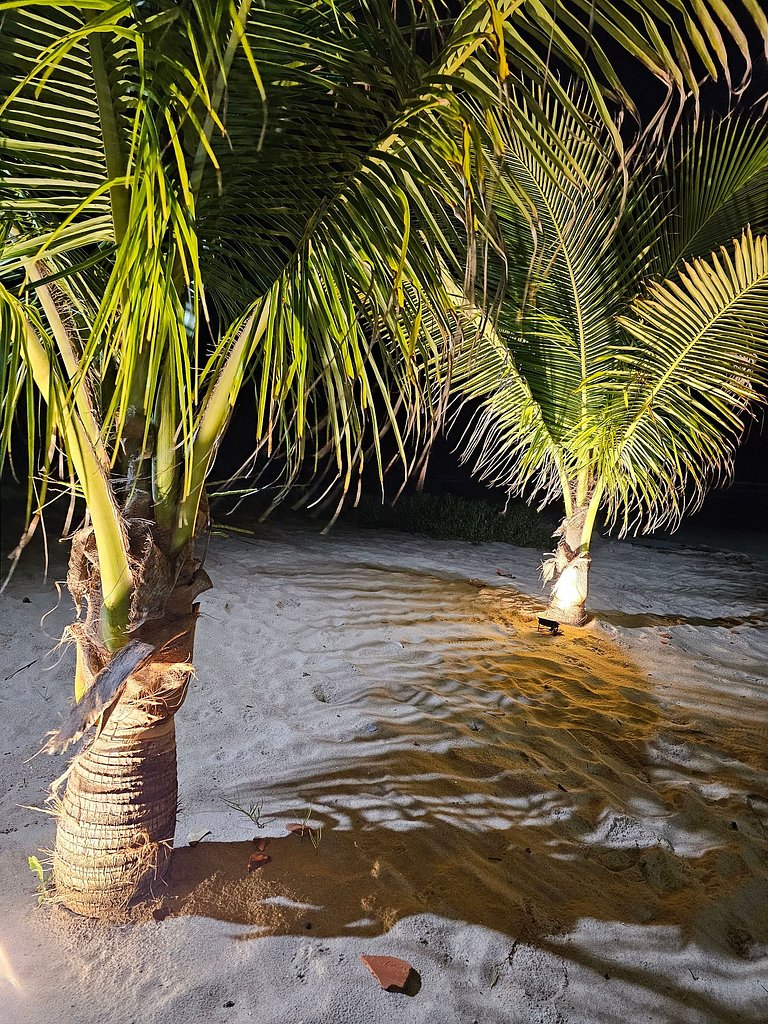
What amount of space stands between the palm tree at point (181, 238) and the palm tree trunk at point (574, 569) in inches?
137

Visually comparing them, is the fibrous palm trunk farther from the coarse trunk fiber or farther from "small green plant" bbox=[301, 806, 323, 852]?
"small green plant" bbox=[301, 806, 323, 852]

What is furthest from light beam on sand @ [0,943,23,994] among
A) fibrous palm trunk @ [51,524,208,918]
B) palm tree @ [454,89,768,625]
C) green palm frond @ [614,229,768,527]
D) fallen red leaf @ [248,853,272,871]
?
green palm frond @ [614,229,768,527]

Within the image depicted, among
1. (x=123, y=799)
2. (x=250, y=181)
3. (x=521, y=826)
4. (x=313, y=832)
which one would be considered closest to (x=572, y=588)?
(x=521, y=826)

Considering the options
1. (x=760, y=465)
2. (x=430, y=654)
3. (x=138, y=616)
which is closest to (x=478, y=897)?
(x=138, y=616)

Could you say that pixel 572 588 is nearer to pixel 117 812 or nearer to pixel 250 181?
pixel 117 812

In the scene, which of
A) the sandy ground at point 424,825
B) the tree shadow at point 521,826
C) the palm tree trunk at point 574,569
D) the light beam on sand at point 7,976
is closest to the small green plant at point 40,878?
the sandy ground at point 424,825

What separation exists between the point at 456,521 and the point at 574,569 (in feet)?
11.3

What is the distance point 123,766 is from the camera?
5.54ft

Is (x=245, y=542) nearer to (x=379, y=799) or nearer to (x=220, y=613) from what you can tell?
(x=220, y=613)

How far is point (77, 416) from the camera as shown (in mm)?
1530

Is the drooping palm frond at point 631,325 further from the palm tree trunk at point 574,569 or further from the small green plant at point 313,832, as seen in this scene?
the small green plant at point 313,832

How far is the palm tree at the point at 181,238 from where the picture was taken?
4.04 ft

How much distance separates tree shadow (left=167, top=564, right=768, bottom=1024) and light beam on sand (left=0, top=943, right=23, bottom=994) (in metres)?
0.36

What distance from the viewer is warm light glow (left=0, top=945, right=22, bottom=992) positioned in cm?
157
